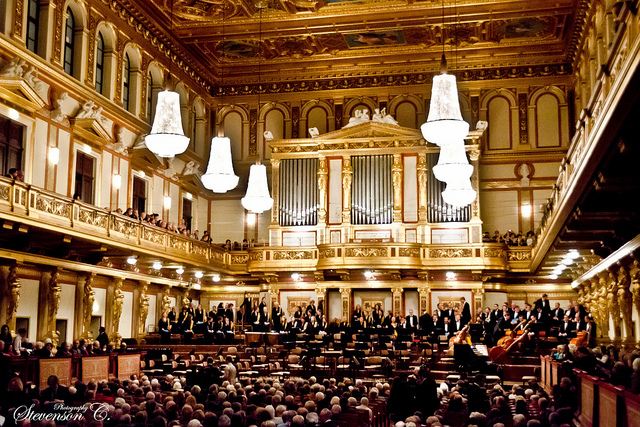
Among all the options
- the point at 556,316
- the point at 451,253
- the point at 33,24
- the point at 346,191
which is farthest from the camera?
the point at 346,191

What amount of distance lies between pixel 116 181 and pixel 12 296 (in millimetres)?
5966

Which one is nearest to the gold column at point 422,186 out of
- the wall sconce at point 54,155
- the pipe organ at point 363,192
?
the pipe organ at point 363,192

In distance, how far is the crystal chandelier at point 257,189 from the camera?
1573 centimetres

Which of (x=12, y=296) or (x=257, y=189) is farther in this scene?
(x=12, y=296)

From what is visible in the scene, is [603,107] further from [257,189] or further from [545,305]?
[545,305]

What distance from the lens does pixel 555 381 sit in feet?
39.7

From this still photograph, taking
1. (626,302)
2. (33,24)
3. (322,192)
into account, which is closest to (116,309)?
(33,24)

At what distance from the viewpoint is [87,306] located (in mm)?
21031

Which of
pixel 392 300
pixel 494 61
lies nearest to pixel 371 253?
pixel 392 300

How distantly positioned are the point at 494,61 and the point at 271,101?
9015mm

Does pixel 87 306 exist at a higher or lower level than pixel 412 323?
higher

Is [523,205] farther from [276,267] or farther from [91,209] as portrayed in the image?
[91,209]

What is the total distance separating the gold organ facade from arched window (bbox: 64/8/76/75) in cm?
6

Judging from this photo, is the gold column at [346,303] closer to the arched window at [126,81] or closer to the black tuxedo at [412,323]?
the black tuxedo at [412,323]
